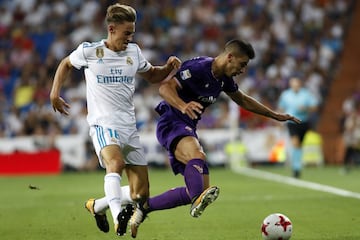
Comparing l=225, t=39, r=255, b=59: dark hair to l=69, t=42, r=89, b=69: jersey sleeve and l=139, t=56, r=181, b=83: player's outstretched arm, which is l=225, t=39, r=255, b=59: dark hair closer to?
l=139, t=56, r=181, b=83: player's outstretched arm

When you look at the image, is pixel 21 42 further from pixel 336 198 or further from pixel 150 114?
pixel 336 198

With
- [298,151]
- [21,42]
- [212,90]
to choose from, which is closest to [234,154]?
[298,151]

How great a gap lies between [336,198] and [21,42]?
550 inches

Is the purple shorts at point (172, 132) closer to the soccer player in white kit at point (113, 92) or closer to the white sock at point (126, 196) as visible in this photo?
the soccer player in white kit at point (113, 92)

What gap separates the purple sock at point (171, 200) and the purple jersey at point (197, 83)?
2.21 feet

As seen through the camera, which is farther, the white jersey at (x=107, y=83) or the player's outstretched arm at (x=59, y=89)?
the white jersey at (x=107, y=83)

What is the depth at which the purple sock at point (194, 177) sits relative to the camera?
7.86 metres

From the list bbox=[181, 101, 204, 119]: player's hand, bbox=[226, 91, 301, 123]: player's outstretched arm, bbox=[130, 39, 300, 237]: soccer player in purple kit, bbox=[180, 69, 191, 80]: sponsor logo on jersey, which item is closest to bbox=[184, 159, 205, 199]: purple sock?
bbox=[130, 39, 300, 237]: soccer player in purple kit

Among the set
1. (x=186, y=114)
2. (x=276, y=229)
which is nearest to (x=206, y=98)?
(x=186, y=114)

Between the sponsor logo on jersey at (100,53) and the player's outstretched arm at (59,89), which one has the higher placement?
the sponsor logo on jersey at (100,53)

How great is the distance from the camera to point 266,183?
16.4 m

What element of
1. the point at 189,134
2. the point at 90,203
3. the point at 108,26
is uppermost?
the point at 108,26

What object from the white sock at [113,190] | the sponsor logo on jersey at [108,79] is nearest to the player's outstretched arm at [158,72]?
the sponsor logo on jersey at [108,79]

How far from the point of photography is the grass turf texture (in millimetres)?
8531
